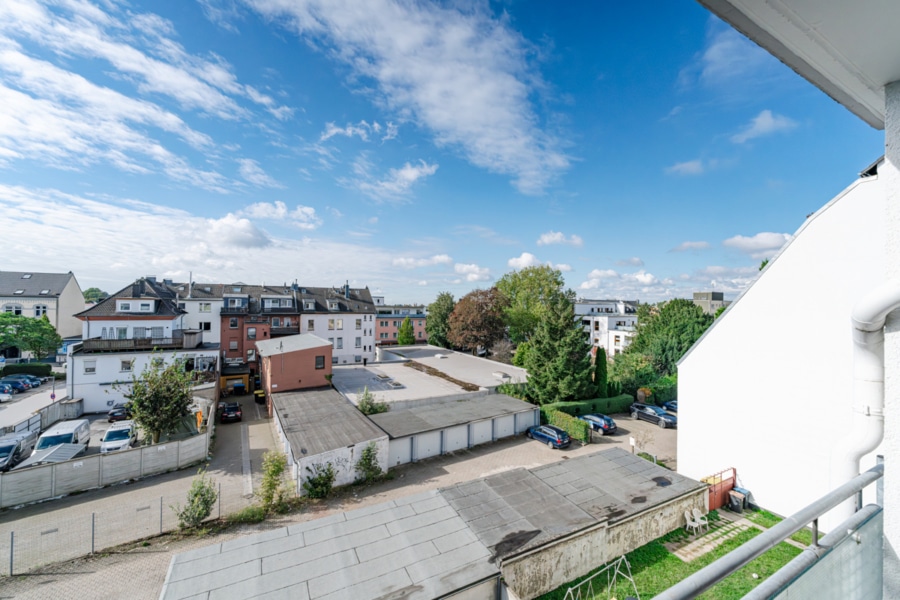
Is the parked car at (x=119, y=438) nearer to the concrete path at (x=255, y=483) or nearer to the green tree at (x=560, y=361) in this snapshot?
the concrete path at (x=255, y=483)

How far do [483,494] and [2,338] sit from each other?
43.2 m

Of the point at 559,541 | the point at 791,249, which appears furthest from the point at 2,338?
the point at 791,249

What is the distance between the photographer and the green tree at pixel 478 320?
120 feet

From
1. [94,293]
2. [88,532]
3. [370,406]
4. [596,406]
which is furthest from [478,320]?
[94,293]

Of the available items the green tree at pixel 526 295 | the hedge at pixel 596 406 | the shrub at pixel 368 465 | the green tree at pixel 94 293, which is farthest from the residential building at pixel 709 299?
the green tree at pixel 94 293

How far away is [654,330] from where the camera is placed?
112ft

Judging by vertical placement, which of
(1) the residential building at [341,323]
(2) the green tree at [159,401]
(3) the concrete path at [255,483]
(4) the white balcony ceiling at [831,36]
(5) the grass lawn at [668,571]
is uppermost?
(4) the white balcony ceiling at [831,36]

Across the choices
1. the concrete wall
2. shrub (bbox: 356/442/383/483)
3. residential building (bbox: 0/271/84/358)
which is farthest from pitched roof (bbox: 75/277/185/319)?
the concrete wall

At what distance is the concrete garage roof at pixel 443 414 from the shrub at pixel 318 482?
3.04 m

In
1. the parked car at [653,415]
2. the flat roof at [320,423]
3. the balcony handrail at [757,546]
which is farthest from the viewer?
the parked car at [653,415]

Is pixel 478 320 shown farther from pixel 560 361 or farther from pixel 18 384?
pixel 18 384

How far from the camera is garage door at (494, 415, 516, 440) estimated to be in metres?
18.8

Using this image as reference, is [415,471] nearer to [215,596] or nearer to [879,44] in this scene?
[215,596]

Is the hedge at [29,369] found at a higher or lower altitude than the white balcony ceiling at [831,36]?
lower
